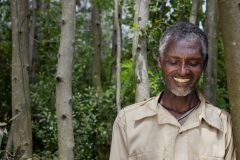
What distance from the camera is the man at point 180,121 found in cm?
269

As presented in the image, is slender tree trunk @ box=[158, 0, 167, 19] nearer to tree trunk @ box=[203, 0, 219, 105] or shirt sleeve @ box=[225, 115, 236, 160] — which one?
tree trunk @ box=[203, 0, 219, 105]

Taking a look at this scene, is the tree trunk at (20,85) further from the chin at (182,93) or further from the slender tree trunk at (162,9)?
the chin at (182,93)

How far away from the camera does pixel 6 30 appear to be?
33.6 feet

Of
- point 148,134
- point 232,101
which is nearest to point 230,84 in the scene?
point 232,101

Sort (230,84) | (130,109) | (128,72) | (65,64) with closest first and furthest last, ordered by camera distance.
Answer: (230,84) < (130,109) < (65,64) < (128,72)

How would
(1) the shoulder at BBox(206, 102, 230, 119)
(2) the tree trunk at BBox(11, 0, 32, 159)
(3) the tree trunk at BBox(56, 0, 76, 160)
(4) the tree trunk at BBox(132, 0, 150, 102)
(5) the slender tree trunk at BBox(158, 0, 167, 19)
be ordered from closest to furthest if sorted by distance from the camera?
(1) the shoulder at BBox(206, 102, 230, 119), (4) the tree trunk at BBox(132, 0, 150, 102), (3) the tree trunk at BBox(56, 0, 76, 160), (2) the tree trunk at BBox(11, 0, 32, 159), (5) the slender tree trunk at BBox(158, 0, 167, 19)

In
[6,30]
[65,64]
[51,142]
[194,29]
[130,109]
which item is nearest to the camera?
[194,29]

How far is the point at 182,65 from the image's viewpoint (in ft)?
8.86

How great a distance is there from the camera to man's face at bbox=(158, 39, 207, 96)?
2689 millimetres

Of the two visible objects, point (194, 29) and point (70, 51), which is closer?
point (194, 29)

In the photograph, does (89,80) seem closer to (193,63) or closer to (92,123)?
(92,123)

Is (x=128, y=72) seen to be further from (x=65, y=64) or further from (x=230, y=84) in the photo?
(x=230, y=84)

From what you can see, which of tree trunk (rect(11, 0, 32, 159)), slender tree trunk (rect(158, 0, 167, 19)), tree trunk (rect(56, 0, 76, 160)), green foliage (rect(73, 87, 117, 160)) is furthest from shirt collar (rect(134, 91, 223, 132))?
green foliage (rect(73, 87, 117, 160))

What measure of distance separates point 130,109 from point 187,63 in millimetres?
508
